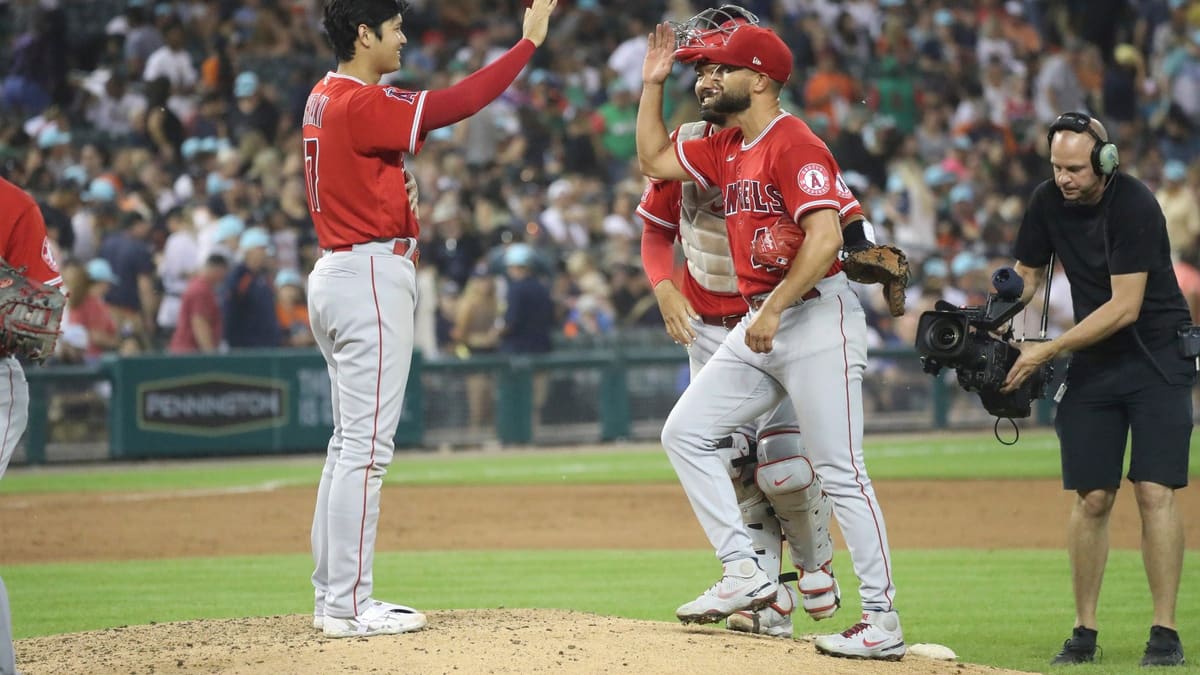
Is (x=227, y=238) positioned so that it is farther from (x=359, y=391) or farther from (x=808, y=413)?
(x=808, y=413)

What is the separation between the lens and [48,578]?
31.0 feet

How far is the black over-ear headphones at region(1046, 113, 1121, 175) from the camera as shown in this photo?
252 inches

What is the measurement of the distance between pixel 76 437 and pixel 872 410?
8.80m

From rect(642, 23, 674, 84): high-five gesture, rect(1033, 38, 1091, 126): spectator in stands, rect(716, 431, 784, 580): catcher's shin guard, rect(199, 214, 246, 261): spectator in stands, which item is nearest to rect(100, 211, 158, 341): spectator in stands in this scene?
rect(199, 214, 246, 261): spectator in stands

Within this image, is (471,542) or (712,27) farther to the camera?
(471,542)

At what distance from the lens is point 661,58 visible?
6.20 meters

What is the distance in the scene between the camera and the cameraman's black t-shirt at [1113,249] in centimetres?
645

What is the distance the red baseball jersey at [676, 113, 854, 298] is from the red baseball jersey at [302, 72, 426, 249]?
1.20m

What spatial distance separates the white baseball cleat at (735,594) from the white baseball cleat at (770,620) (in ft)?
1.84

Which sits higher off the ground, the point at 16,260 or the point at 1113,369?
the point at 16,260

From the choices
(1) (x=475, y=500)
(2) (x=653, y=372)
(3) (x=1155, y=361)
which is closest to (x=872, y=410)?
(2) (x=653, y=372)

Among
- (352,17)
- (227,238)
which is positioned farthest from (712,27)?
(227,238)

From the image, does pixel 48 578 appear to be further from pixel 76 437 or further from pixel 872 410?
pixel 872 410

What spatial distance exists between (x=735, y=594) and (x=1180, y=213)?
Result: 15.7 metres
